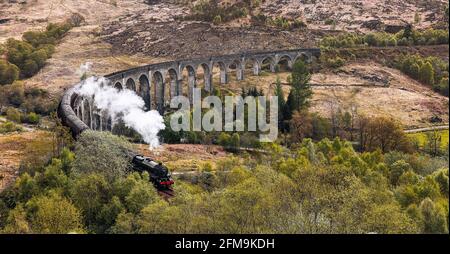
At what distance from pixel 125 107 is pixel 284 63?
45.7 meters

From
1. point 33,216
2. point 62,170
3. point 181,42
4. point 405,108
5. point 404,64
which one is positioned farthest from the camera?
point 181,42

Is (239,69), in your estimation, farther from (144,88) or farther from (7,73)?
(7,73)

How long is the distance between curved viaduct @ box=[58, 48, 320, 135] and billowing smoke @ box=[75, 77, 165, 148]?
133 cm

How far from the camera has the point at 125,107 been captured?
67.9m

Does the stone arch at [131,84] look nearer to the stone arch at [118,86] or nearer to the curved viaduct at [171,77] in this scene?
the curved viaduct at [171,77]

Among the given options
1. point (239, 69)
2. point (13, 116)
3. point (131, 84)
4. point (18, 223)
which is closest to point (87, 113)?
point (13, 116)

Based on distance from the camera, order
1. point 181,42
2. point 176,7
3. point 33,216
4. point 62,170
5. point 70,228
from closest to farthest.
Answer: point 70,228
point 33,216
point 62,170
point 181,42
point 176,7

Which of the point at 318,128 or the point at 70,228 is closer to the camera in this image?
the point at 70,228

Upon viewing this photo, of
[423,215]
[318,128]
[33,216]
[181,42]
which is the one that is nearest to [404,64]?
[318,128]

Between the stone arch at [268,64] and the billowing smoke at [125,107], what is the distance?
34.3m

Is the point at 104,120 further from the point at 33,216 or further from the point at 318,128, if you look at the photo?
the point at 33,216
